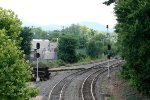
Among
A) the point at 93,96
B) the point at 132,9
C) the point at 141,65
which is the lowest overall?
the point at 93,96

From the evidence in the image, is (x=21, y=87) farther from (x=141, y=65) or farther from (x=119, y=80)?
(x=119, y=80)

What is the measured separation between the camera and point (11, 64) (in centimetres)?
1638

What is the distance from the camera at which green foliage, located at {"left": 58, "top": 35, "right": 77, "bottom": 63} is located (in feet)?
244

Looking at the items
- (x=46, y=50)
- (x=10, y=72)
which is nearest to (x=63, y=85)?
(x=10, y=72)

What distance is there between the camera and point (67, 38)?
76.8 m

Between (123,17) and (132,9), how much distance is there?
2.58 meters

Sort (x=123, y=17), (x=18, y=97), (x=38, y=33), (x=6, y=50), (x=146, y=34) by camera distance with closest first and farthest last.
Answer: (x=6, y=50) < (x=18, y=97) < (x=146, y=34) < (x=123, y=17) < (x=38, y=33)

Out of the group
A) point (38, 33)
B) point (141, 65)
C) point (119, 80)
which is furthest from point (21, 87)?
point (38, 33)

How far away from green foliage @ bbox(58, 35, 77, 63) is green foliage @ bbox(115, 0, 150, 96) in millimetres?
Answer: 42959

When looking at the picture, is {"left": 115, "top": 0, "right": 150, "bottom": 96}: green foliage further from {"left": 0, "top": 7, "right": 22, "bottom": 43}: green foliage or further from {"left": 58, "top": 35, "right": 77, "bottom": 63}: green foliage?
{"left": 58, "top": 35, "right": 77, "bottom": 63}: green foliage

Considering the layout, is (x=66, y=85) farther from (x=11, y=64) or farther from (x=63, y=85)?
(x=11, y=64)

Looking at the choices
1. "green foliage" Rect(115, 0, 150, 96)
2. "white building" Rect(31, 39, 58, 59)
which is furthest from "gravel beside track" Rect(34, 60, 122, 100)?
"white building" Rect(31, 39, 58, 59)

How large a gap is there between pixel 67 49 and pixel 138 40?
46.4 m

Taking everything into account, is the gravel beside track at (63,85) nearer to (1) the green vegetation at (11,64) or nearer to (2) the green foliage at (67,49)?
(1) the green vegetation at (11,64)
